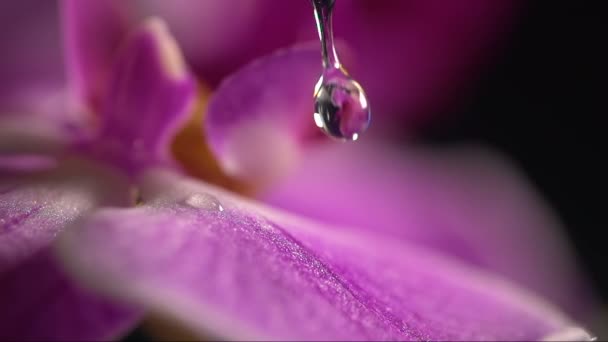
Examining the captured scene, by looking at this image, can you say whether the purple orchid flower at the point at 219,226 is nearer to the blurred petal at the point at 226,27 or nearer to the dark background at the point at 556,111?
the blurred petal at the point at 226,27

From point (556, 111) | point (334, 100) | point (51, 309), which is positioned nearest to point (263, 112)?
point (334, 100)

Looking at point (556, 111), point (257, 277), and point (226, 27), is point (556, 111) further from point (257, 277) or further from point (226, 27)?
point (257, 277)

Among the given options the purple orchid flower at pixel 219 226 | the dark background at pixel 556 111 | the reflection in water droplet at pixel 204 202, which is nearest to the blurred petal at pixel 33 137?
the purple orchid flower at pixel 219 226

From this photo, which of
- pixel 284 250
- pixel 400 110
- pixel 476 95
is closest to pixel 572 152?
pixel 476 95

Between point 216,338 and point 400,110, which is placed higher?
point 400,110

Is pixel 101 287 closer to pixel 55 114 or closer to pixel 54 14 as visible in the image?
pixel 55 114
